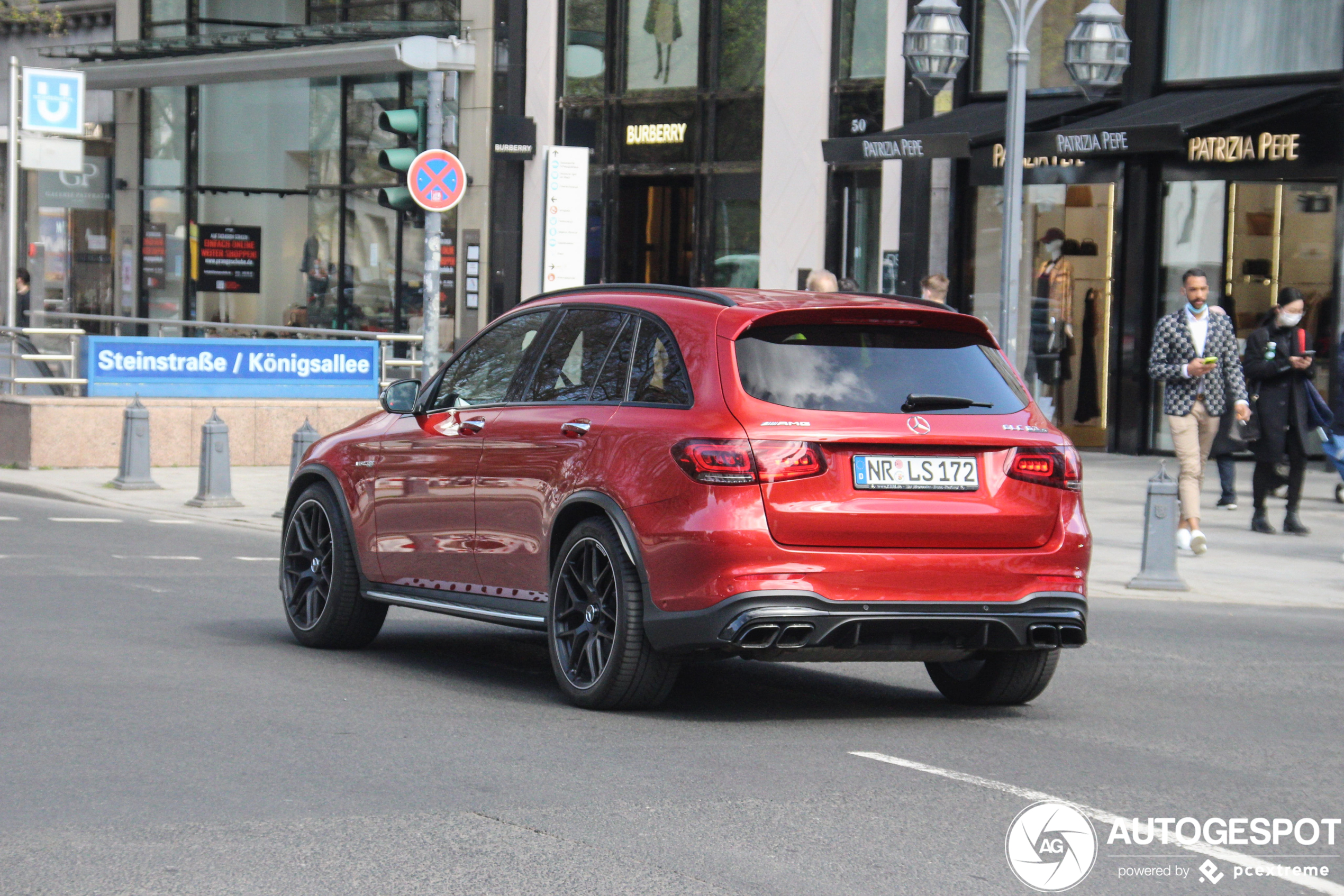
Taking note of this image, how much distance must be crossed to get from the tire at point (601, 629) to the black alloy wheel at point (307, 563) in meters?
1.89

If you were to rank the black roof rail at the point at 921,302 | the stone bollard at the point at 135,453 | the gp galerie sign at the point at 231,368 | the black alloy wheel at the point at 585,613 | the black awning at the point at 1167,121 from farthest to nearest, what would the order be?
the black awning at the point at 1167,121 → the gp galerie sign at the point at 231,368 → the stone bollard at the point at 135,453 → the black roof rail at the point at 921,302 → the black alloy wheel at the point at 585,613

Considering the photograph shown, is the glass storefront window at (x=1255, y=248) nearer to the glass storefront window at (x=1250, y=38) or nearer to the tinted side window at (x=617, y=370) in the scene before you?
the glass storefront window at (x=1250, y=38)

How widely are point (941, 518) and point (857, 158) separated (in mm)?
18292

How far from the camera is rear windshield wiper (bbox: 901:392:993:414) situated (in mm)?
7266

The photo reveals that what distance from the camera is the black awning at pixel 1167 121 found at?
2080 cm

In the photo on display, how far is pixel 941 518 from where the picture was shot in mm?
7148

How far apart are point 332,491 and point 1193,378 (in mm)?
7574

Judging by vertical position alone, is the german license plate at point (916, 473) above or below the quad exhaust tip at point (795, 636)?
above

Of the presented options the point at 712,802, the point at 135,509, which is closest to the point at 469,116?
the point at 135,509

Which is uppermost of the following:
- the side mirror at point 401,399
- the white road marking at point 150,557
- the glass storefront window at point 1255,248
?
the glass storefront window at point 1255,248

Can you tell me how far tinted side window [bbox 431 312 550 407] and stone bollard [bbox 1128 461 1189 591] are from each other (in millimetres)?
5693

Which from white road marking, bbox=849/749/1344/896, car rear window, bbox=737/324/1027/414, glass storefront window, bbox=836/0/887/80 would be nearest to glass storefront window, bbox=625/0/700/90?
glass storefront window, bbox=836/0/887/80

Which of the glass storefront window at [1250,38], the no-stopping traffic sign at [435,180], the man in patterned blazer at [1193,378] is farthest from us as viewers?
the glass storefront window at [1250,38]

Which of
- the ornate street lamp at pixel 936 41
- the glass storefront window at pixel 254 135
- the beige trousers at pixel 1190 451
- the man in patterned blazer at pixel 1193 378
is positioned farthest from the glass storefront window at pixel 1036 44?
the glass storefront window at pixel 254 135
